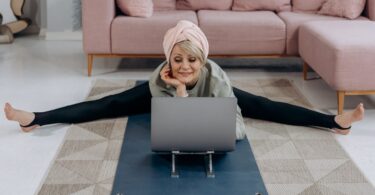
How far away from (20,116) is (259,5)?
2.28 m

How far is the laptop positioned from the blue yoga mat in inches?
3.2

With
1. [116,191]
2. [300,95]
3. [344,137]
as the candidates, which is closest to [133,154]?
[116,191]

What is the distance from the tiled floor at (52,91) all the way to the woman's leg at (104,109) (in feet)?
0.23

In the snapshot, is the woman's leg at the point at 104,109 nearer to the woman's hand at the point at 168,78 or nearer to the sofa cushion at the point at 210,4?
the woman's hand at the point at 168,78

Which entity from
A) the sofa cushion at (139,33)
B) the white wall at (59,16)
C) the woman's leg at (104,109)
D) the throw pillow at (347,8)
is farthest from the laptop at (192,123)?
the white wall at (59,16)

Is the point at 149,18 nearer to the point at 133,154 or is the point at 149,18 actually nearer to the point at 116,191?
the point at 133,154

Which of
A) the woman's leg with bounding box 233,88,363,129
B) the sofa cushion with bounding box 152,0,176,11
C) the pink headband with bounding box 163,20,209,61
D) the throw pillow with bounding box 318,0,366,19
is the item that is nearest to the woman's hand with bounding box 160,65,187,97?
the pink headband with bounding box 163,20,209,61

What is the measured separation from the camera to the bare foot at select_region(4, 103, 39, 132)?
3109 millimetres

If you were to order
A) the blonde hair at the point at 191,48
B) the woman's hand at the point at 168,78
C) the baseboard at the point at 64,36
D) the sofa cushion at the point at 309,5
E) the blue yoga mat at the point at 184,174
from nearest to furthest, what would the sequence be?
the blue yoga mat at the point at 184,174
the blonde hair at the point at 191,48
the woman's hand at the point at 168,78
the sofa cushion at the point at 309,5
the baseboard at the point at 64,36

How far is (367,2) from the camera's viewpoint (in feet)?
14.8

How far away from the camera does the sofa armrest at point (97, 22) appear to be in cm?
428

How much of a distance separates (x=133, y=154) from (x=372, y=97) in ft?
6.38

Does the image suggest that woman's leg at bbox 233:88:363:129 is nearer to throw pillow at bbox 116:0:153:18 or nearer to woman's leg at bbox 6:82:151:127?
woman's leg at bbox 6:82:151:127

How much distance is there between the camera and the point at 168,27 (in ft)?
14.1
